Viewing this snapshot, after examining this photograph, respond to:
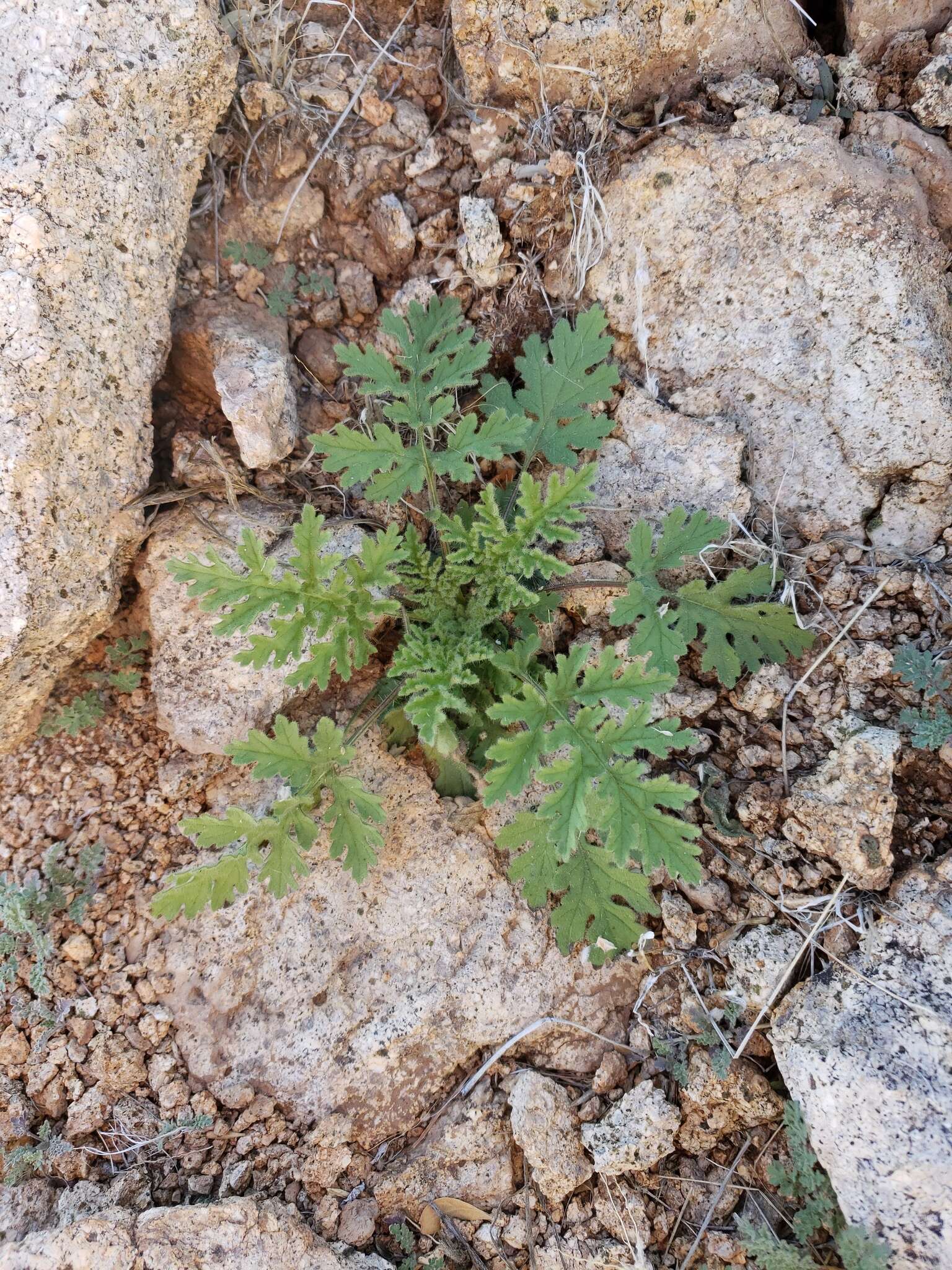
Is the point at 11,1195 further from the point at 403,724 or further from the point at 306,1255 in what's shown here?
the point at 403,724

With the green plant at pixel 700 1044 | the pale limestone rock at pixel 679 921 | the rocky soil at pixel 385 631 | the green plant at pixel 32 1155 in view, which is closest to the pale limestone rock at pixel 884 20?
the rocky soil at pixel 385 631

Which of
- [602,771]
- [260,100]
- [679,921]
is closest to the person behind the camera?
[602,771]

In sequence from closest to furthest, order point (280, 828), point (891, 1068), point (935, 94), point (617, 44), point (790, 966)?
point (891, 1068) < point (790, 966) < point (280, 828) < point (935, 94) < point (617, 44)

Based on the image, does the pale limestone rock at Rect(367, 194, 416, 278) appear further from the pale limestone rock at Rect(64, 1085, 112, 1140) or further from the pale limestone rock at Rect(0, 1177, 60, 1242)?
the pale limestone rock at Rect(0, 1177, 60, 1242)

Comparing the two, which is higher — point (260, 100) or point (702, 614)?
point (260, 100)

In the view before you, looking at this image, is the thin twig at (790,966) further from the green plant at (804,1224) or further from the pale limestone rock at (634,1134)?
the pale limestone rock at (634,1134)

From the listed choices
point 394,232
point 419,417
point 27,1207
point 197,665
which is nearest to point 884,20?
point 394,232

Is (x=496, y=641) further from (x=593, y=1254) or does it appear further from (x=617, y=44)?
(x=617, y=44)
